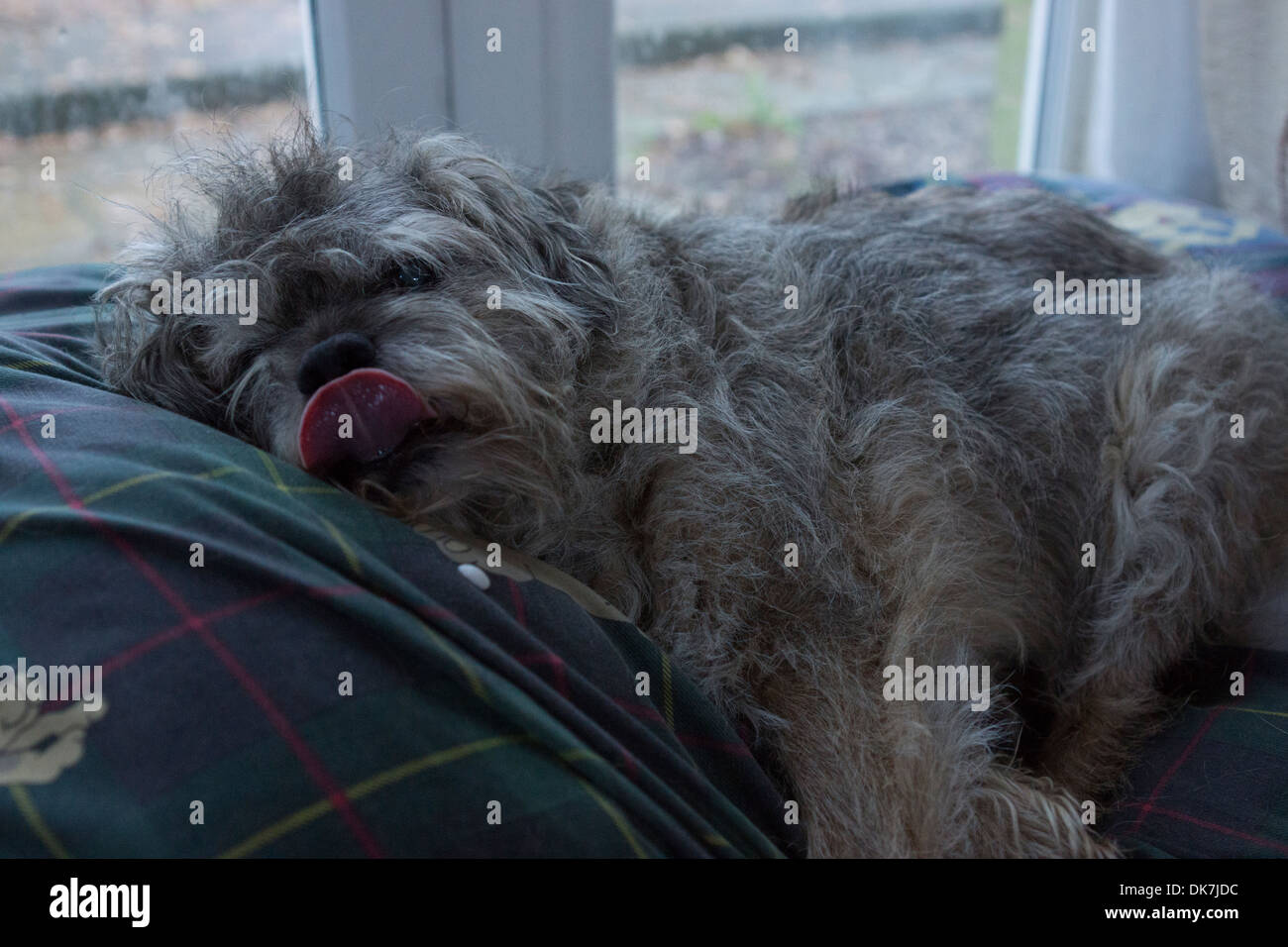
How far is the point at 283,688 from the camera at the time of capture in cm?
104

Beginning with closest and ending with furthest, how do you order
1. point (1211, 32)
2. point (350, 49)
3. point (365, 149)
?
1. point (365, 149)
2. point (350, 49)
3. point (1211, 32)

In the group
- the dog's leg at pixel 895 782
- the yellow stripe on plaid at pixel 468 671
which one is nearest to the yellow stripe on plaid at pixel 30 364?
the yellow stripe on plaid at pixel 468 671

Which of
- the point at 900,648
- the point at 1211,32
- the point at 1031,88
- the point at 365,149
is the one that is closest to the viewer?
the point at 900,648

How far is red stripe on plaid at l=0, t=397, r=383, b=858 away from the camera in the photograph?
100 cm

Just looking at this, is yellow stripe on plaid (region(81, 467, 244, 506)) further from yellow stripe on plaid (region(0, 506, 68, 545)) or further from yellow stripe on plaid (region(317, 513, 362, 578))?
yellow stripe on plaid (region(317, 513, 362, 578))

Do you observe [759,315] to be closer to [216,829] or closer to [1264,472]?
[1264,472]

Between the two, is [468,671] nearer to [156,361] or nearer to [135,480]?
[135,480]

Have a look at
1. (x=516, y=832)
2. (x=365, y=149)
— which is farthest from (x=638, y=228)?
(x=516, y=832)

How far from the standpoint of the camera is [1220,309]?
1.92 metres

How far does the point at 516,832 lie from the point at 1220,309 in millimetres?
1741

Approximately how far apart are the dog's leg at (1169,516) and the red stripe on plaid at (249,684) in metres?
1.23

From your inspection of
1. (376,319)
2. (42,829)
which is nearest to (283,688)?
(42,829)

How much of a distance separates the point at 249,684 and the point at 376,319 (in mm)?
586
